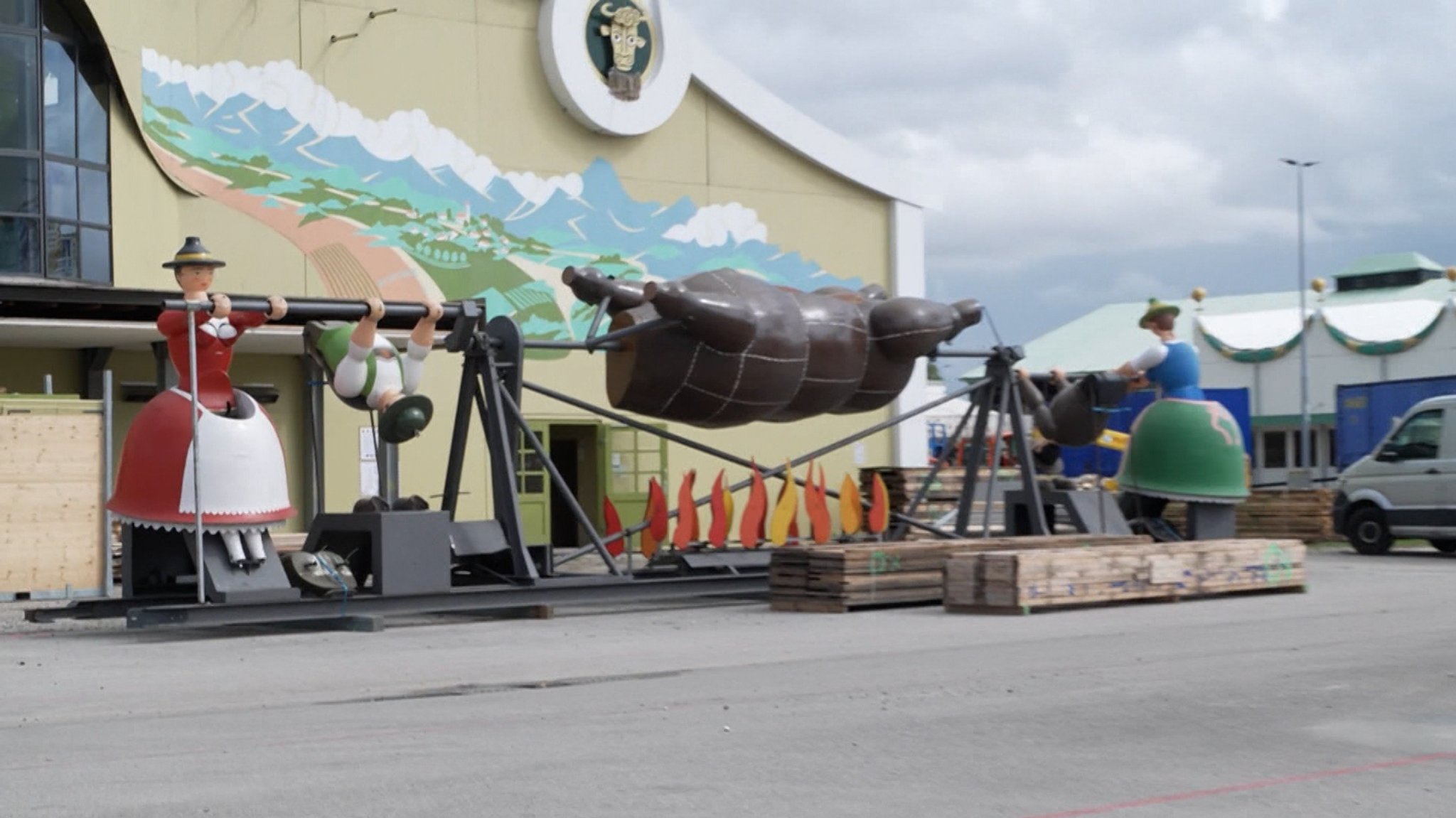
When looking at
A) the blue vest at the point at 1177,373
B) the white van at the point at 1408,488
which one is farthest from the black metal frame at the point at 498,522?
the white van at the point at 1408,488

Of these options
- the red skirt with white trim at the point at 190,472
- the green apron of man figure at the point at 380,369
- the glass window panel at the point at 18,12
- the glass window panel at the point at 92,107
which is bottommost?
the red skirt with white trim at the point at 190,472

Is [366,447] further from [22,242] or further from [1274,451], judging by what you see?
[1274,451]

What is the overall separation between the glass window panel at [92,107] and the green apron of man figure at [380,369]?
928 centimetres

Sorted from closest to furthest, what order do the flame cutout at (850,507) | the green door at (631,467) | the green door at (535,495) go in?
the flame cutout at (850,507)
the green door at (535,495)
the green door at (631,467)

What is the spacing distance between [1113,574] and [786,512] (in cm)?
358

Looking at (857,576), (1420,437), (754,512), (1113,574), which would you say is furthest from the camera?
(1420,437)

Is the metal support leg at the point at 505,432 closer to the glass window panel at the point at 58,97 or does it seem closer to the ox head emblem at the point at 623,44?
the glass window panel at the point at 58,97

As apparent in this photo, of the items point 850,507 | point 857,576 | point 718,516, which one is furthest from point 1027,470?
point 857,576

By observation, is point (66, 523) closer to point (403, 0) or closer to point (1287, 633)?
point (403, 0)

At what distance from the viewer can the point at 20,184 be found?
977 inches

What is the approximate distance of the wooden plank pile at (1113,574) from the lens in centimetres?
1694

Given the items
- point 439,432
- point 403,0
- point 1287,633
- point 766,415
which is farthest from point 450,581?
point 403,0

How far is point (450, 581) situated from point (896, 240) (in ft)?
62.8

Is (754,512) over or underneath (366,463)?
underneath
